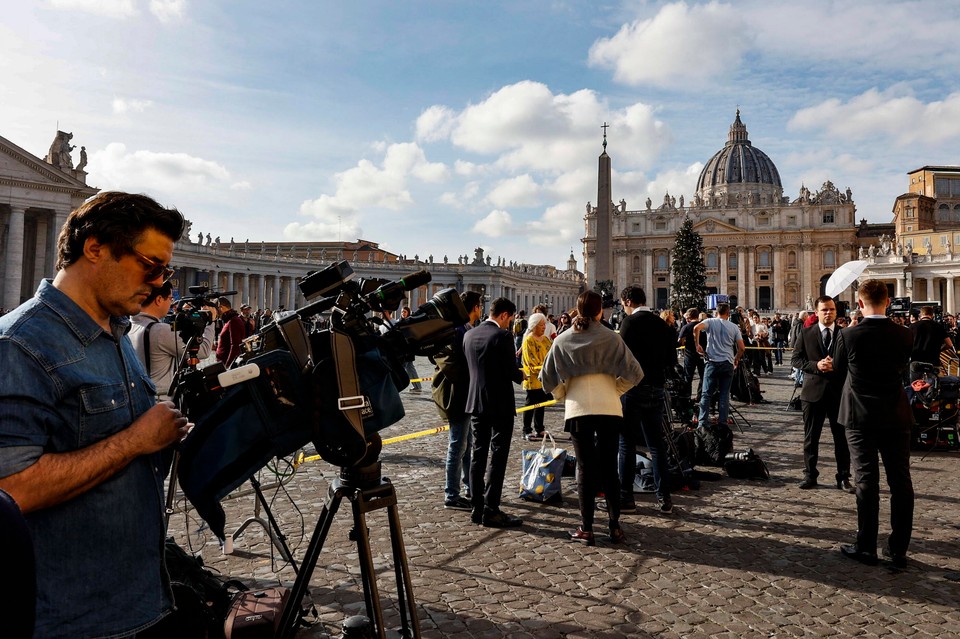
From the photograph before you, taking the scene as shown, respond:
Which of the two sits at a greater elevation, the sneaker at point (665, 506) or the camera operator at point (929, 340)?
the camera operator at point (929, 340)

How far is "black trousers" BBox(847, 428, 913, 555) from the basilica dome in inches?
4133

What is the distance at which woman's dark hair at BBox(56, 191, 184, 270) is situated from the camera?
175 cm

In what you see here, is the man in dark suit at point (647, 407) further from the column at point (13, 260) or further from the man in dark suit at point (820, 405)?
the column at point (13, 260)

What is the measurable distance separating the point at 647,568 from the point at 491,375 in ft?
6.98

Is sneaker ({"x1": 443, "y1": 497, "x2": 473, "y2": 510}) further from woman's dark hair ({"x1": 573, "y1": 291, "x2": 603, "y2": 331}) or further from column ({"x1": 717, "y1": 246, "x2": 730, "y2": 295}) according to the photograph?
column ({"x1": 717, "y1": 246, "x2": 730, "y2": 295})

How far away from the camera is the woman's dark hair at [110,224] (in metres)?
1.75

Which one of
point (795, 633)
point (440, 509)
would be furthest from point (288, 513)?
point (795, 633)

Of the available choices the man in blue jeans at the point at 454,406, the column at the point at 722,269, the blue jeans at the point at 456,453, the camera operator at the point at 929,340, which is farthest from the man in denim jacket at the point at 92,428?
the column at the point at 722,269

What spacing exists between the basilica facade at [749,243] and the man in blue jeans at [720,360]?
70456 millimetres

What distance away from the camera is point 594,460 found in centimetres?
531

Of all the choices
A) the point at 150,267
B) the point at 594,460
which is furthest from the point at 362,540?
the point at 594,460

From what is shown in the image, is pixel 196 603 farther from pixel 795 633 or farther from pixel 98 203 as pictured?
pixel 795 633

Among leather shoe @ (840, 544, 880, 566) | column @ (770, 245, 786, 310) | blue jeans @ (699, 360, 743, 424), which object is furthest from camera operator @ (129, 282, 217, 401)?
column @ (770, 245, 786, 310)

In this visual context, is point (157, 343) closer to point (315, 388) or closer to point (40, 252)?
point (315, 388)
